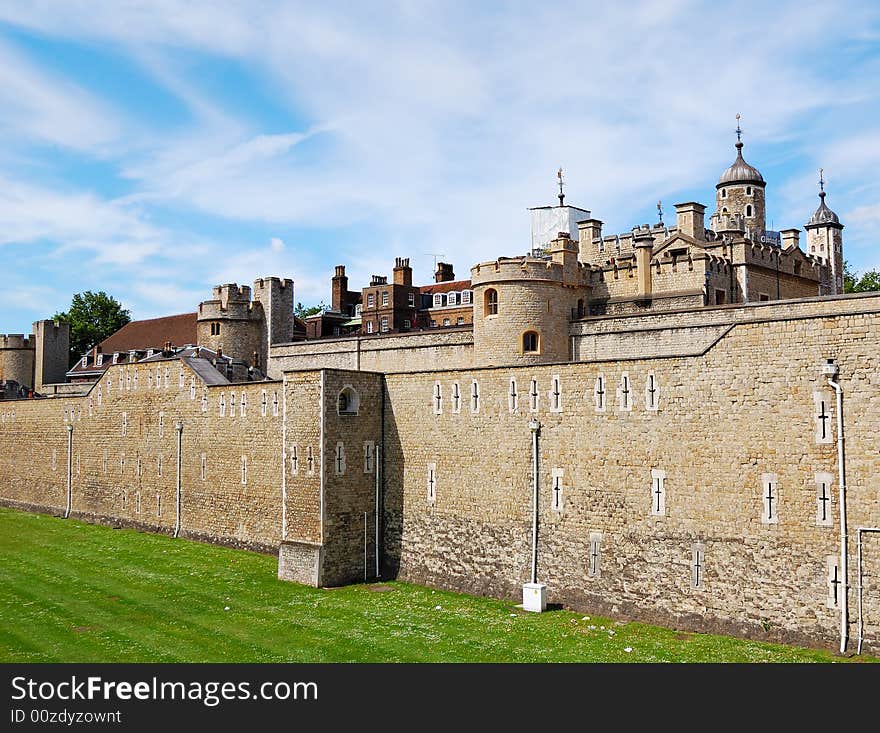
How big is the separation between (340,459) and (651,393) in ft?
34.7

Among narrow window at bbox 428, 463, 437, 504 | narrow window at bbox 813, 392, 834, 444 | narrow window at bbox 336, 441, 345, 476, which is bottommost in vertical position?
narrow window at bbox 428, 463, 437, 504

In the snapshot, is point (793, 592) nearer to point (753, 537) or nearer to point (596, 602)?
point (753, 537)

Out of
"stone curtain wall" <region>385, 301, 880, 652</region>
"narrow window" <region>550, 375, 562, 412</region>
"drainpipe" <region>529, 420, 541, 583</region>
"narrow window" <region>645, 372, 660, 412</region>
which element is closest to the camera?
"stone curtain wall" <region>385, 301, 880, 652</region>

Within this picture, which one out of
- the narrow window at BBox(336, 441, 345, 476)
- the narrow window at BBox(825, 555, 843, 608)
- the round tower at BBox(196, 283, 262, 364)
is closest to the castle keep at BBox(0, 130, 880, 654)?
the narrow window at BBox(825, 555, 843, 608)

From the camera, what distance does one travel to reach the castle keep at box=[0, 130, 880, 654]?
70.3ft

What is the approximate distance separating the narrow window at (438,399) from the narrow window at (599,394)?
18.7 feet

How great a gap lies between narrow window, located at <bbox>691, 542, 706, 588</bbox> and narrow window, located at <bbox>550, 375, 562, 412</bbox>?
5.33 meters

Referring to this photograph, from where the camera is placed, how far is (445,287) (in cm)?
6781

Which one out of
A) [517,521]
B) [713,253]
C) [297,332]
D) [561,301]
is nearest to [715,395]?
[517,521]

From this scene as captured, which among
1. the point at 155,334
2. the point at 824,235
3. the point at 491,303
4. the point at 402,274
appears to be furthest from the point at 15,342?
→ the point at 824,235

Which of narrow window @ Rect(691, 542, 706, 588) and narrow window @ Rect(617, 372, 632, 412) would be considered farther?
narrow window @ Rect(617, 372, 632, 412)

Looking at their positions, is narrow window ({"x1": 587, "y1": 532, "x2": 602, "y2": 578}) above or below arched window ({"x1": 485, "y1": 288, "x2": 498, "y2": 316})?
below

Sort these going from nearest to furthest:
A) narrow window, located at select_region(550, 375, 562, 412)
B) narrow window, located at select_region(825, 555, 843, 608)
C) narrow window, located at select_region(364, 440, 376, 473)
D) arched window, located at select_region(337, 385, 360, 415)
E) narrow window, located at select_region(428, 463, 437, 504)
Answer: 1. narrow window, located at select_region(825, 555, 843, 608)
2. narrow window, located at select_region(550, 375, 562, 412)
3. narrow window, located at select_region(428, 463, 437, 504)
4. arched window, located at select_region(337, 385, 360, 415)
5. narrow window, located at select_region(364, 440, 376, 473)

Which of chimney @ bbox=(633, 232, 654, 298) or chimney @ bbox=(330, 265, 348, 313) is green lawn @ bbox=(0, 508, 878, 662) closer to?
chimney @ bbox=(633, 232, 654, 298)
